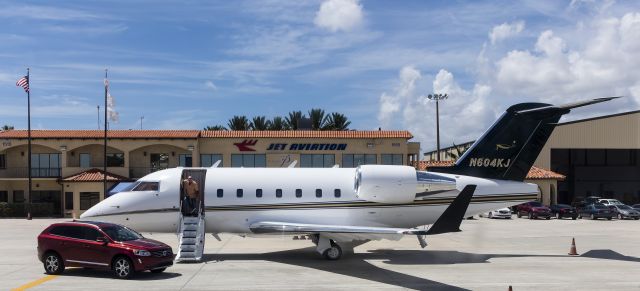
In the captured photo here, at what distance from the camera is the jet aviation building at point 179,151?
2074 inches

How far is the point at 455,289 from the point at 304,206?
26.7ft

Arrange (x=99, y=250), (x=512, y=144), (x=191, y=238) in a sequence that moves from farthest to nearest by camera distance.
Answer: (x=512, y=144) → (x=191, y=238) → (x=99, y=250)

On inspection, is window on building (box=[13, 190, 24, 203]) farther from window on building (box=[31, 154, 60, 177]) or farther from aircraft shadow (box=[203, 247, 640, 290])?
aircraft shadow (box=[203, 247, 640, 290])

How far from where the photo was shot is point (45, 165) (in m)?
54.4

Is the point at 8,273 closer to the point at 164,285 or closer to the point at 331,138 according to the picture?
the point at 164,285

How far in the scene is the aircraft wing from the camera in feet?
64.0

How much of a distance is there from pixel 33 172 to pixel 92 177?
6976 mm

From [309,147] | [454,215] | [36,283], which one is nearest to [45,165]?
[309,147]

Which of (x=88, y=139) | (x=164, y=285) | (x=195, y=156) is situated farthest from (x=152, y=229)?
(x=88, y=139)

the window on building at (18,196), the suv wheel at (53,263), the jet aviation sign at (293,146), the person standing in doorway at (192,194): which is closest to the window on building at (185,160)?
the jet aviation sign at (293,146)

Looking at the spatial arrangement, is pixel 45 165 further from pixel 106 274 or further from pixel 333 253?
pixel 333 253

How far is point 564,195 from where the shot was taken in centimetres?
7881

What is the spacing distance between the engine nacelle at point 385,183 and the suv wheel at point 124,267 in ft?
28.9

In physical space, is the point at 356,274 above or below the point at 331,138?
below
